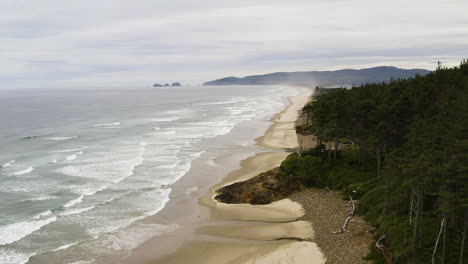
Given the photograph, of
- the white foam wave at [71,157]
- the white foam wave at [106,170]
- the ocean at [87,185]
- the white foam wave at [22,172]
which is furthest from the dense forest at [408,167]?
the white foam wave at [22,172]

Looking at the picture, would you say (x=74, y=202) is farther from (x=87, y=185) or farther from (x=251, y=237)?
(x=251, y=237)

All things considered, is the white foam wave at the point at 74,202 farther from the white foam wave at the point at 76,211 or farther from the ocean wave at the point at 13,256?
the ocean wave at the point at 13,256

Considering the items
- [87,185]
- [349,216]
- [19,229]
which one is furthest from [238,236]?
[87,185]

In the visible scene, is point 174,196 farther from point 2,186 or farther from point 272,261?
point 2,186

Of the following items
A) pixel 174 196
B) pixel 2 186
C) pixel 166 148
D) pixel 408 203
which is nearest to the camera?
pixel 408 203

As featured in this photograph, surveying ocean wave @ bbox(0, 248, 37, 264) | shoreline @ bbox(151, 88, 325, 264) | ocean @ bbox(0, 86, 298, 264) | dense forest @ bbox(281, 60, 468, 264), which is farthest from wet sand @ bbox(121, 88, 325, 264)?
ocean wave @ bbox(0, 248, 37, 264)

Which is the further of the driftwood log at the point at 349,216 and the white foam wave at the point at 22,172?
the white foam wave at the point at 22,172

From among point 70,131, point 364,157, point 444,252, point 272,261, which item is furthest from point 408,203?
point 70,131
